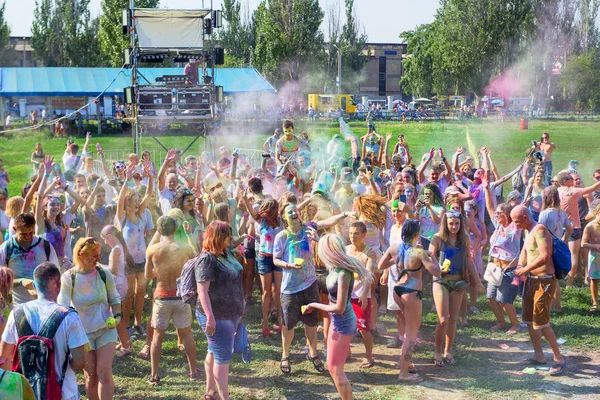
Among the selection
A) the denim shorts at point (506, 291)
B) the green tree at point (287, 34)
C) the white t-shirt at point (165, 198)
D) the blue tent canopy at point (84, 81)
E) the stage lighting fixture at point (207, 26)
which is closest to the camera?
the denim shorts at point (506, 291)

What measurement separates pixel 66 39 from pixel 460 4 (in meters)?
40.8

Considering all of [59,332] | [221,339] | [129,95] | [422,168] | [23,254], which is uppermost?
[129,95]

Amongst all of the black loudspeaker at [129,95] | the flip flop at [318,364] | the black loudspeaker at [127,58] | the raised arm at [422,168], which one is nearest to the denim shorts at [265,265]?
the flip flop at [318,364]

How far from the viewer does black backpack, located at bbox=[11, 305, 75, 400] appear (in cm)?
404

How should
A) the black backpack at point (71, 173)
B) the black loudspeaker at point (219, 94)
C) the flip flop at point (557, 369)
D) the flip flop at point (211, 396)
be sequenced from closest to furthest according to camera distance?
the flip flop at point (211, 396)
the flip flop at point (557, 369)
the black backpack at point (71, 173)
the black loudspeaker at point (219, 94)

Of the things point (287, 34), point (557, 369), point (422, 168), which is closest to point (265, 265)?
point (557, 369)

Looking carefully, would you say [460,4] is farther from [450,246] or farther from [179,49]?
[450,246]

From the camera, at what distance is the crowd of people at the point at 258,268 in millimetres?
5062

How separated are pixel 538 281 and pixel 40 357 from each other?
4.30 meters

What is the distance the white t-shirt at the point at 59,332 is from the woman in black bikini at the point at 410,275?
289 centimetres

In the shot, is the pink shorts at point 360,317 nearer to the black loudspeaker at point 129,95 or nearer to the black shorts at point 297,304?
the black shorts at point 297,304

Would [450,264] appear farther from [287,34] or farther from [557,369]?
[287,34]

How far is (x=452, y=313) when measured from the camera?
6.52 metres

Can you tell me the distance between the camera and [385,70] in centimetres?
9006
